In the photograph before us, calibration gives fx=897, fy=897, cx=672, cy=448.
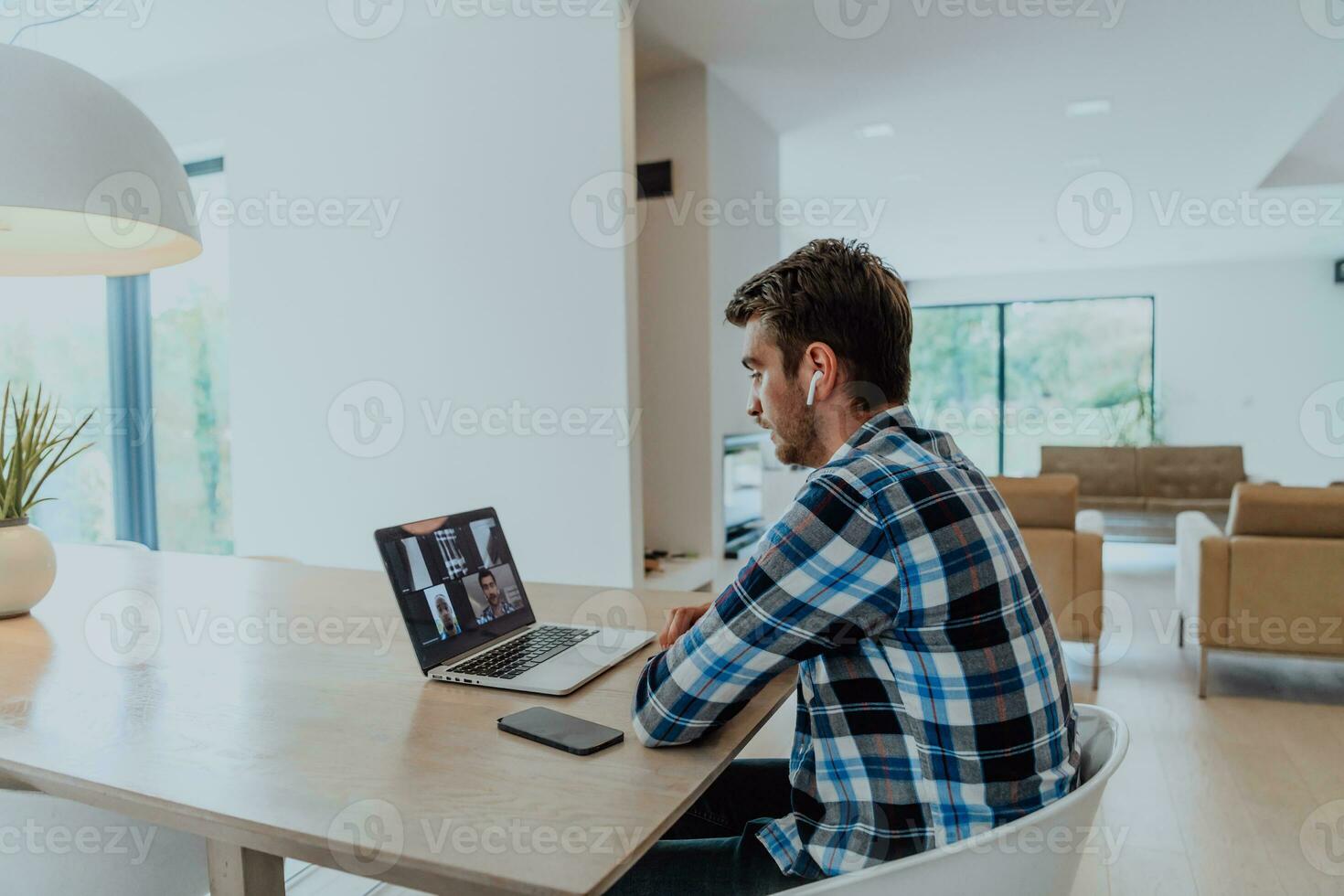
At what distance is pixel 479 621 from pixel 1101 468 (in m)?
7.52

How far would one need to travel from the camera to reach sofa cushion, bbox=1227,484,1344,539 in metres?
3.30

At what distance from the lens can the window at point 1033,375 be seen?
985 centimetres

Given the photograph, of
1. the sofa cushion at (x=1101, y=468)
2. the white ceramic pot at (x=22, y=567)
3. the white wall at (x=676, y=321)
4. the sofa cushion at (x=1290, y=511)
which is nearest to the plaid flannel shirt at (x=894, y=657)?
the white ceramic pot at (x=22, y=567)

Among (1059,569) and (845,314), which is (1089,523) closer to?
(1059,569)

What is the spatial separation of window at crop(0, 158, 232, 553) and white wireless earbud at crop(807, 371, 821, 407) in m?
4.31

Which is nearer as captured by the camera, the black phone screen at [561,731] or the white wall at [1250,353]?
the black phone screen at [561,731]

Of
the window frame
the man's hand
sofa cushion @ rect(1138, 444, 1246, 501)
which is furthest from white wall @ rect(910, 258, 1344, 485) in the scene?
the man's hand

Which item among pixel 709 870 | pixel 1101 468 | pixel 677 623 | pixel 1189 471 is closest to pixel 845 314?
pixel 677 623

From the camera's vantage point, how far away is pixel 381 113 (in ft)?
12.3

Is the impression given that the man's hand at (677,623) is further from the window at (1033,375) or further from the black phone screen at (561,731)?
the window at (1033,375)

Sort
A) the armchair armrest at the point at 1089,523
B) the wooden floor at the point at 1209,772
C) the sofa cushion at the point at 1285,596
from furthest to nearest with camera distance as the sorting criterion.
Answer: the armchair armrest at the point at 1089,523, the sofa cushion at the point at 1285,596, the wooden floor at the point at 1209,772

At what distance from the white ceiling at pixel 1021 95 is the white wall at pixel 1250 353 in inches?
76.0

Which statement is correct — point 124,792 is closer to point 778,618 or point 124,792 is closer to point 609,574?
point 778,618

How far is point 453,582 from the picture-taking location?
1.41 meters
